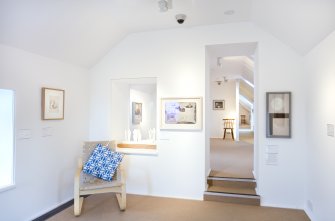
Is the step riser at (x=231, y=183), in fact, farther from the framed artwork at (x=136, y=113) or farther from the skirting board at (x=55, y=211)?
the framed artwork at (x=136, y=113)

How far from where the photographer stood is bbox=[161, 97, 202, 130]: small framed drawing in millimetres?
3953

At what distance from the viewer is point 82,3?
9.50ft

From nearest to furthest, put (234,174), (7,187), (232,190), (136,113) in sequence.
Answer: (7,187)
(232,190)
(234,174)
(136,113)

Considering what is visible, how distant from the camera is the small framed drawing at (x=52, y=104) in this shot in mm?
3387

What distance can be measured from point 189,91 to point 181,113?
40 cm

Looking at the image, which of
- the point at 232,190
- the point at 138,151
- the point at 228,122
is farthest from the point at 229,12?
Result: the point at 228,122

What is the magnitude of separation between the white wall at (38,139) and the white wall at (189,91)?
58 centimetres

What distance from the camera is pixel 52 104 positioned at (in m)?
3.55

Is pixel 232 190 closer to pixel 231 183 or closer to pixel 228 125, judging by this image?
pixel 231 183

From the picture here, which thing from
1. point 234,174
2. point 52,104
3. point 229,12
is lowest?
point 234,174

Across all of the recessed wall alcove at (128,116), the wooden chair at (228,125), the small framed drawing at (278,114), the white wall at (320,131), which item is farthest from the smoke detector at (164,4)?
the wooden chair at (228,125)

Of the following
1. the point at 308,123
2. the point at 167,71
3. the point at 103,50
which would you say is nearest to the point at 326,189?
the point at 308,123

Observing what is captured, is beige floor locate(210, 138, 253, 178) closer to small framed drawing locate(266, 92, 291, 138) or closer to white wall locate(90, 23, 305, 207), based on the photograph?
white wall locate(90, 23, 305, 207)

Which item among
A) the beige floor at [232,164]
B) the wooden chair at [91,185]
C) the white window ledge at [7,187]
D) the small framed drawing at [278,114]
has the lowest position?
the beige floor at [232,164]
